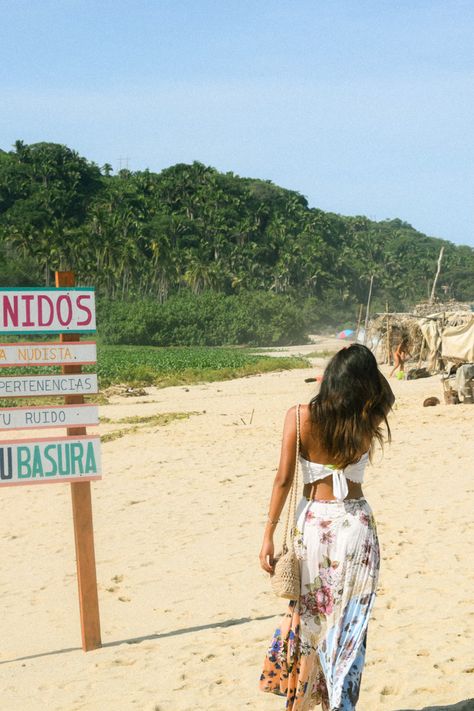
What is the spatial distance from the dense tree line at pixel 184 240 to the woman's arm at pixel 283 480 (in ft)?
217

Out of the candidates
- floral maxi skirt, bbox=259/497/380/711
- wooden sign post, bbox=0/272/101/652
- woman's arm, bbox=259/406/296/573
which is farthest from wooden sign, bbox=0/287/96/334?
floral maxi skirt, bbox=259/497/380/711

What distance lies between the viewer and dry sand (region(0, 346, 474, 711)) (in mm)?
4832

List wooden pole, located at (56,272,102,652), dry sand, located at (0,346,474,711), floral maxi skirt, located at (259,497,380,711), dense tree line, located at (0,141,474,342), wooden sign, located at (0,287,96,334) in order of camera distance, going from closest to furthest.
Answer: floral maxi skirt, located at (259,497,380,711), dry sand, located at (0,346,474,711), wooden sign, located at (0,287,96,334), wooden pole, located at (56,272,102,652), dense tree line, located at (0,141,474,342)

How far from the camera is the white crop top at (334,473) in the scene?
370cm

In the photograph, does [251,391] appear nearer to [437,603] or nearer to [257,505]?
[257,505]

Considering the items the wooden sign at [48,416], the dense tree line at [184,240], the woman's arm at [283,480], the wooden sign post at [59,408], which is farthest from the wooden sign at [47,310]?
the dense tree line at [184,240]

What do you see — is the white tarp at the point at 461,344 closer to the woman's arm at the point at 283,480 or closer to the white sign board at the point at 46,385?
the white sign board at the point at 46,385

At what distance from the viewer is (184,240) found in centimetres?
9362

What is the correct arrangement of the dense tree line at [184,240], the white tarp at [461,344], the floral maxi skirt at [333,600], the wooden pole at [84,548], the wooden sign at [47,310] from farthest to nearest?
the dense tree line at [184,240] → the white tarp at [461,344] → the wooden pole at [84,548] → the wooden sign at [47,310] → the floral maxi skirt at [333,600]

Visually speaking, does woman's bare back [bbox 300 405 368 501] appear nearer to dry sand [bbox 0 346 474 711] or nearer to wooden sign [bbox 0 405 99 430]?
dry sand [bbox 0 346 474 711]

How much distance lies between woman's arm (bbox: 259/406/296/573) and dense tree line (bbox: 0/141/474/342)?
66.0 m

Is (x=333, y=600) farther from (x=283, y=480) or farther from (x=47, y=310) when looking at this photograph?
(x=47, y=310)

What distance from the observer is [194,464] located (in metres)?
12.3

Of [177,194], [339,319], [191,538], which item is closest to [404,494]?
[191,538]
